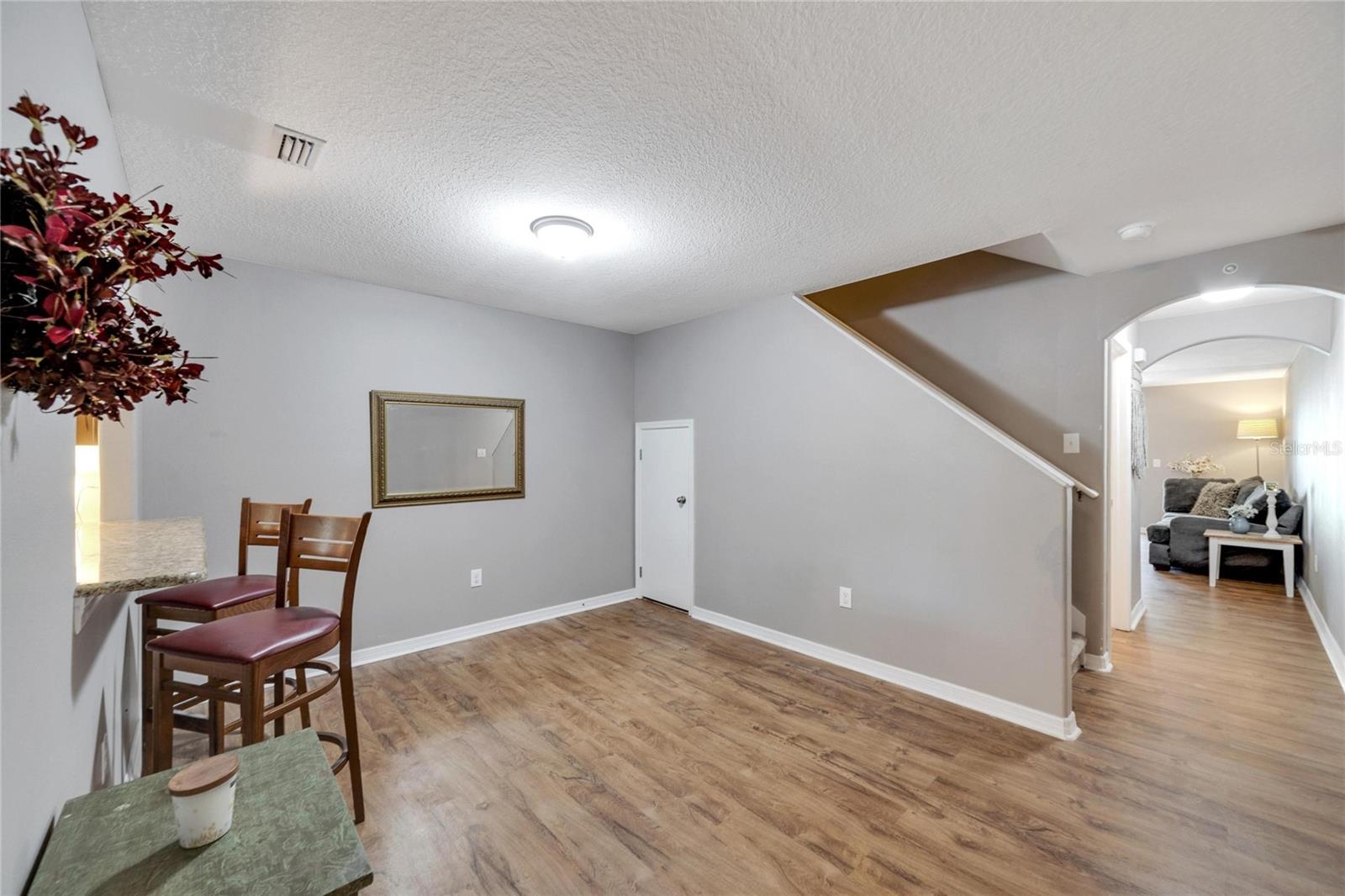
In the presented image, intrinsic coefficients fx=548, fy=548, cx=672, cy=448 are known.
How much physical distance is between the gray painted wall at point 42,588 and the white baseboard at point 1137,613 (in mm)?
5578

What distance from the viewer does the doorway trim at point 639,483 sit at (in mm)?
4430

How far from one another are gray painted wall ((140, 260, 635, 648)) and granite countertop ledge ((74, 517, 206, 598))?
99 centimetres

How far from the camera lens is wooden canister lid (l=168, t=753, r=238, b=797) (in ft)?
2.88

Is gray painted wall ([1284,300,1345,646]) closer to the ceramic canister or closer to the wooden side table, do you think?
the wooden side table

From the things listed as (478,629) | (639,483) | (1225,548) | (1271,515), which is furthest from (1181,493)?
(478,629)

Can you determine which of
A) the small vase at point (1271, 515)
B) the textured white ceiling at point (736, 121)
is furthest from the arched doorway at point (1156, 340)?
the small vase at point (1271, 515)

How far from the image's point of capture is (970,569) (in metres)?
2.94

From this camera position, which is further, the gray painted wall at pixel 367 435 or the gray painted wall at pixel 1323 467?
the gray painted wall at pixel 1323 467

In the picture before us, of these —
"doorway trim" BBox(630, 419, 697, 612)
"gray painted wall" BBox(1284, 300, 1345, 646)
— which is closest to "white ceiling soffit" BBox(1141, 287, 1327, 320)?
"gray painted wall" BBox(1284, 300, 1345, 646)

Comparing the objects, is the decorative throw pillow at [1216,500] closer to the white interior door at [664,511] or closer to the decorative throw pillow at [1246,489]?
the decorative throw pillow at [1246,489]

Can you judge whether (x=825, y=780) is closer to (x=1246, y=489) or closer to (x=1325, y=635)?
(x=1325, y=635)

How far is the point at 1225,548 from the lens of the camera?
5836 millimetres

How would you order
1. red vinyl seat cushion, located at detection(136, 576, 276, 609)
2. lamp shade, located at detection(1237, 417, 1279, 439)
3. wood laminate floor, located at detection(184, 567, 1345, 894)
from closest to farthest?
wood laminate floor, located at detection(184, 567, 1345, 894), red vinyl seat cushion, located at detection(136, 576, 276, 609), lamp shade, located at detection(1237, 417, 1279, 439)

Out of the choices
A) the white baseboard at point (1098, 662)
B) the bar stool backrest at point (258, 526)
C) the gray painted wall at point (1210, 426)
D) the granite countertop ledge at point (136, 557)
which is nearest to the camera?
the granite countertop ledge at point (136, 557)
